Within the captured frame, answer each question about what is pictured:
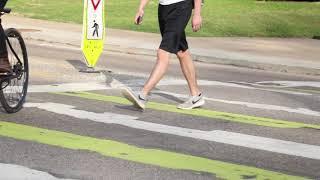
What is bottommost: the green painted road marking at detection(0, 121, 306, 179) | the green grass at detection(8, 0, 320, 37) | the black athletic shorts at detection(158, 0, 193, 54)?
the green grass at detection(8, 0, 320, 37)

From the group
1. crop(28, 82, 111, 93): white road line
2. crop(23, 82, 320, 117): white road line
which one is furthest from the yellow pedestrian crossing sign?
crop(28, 82, 111, 93): white road line

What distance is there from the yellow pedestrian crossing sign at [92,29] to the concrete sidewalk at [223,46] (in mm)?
3963

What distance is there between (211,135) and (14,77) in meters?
2.30

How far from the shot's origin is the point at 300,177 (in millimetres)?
5754

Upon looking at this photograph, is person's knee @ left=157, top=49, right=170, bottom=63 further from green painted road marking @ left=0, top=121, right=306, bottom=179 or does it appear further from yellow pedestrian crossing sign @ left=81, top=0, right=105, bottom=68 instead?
yellow pedestrian crossing sign @ left=81, top=0, right=105, bottom=68

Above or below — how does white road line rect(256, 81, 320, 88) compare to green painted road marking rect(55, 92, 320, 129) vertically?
below

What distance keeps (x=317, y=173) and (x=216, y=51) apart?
11.3 metres

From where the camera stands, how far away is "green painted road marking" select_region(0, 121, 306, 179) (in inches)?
229

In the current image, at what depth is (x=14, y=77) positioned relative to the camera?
7.94m

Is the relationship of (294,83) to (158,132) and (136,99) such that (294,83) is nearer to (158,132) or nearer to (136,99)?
(136,99)

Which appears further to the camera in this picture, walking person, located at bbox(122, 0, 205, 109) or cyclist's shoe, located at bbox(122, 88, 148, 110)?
walking person, located at bbox(122, 0, 205, 109)

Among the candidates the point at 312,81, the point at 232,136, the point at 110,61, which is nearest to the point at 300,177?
the point at 232,136

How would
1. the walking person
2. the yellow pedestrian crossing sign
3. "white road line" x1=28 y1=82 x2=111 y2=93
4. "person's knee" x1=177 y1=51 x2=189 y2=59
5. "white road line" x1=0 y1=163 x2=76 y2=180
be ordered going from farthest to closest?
the yellow pedestrian crossing sign, "white road line" x1=28 y1=82 x2=111 y2=93, "person's knee" x1=177 y1=51 x2=189 y2=59, the walking person, "white road line" x1=0 y1=163 x2=76 y2=180

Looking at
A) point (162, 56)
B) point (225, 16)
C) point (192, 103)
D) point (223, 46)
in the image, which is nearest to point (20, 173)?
point (162, 56)
